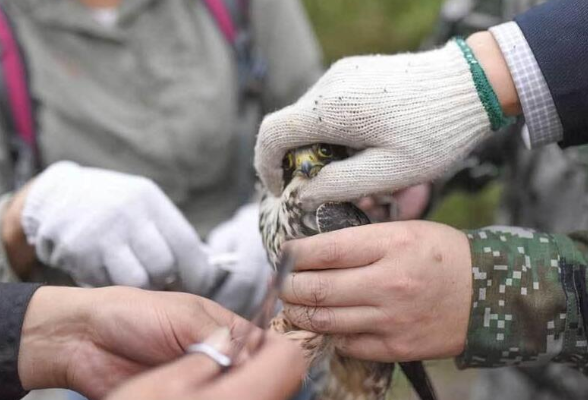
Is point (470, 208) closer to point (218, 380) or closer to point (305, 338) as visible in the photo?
point (305, 338)

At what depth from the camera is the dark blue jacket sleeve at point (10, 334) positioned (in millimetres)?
1563

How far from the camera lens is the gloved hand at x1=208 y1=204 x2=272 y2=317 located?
2.20m

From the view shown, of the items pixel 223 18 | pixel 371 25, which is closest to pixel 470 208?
pixel 371 25

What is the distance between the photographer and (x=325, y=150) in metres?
1.75

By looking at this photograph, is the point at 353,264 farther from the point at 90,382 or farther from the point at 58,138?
the point at 58,138

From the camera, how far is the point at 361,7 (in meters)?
5.34

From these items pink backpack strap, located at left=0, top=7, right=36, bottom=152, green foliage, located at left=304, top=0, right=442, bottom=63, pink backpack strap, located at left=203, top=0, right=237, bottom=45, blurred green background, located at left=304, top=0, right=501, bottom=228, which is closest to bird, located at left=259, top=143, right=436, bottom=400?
pink backpack strap, located at left=203, top=0, right=237, bottom=45

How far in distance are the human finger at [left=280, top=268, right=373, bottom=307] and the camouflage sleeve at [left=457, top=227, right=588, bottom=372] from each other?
0.24 meters

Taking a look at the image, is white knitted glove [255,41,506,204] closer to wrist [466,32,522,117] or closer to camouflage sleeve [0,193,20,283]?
wrist [466,32,522,117]

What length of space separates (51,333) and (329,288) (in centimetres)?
59

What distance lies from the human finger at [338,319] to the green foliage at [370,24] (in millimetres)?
3680

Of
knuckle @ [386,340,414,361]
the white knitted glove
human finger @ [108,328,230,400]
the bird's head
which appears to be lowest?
knuckle @ [386,340,414,361]

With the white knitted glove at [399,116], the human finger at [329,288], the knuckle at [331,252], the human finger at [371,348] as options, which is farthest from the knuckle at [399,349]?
the white knitted glove at [399,116]

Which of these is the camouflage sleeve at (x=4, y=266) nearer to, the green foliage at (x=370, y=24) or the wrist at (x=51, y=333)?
the wrist at (x=51, y=333)
